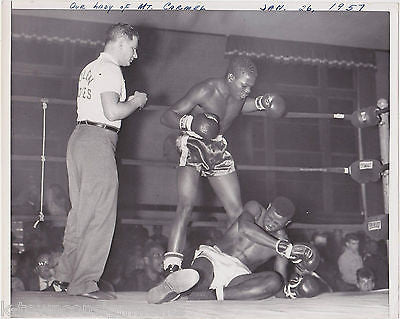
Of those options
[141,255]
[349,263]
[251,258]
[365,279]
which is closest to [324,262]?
[349,263]

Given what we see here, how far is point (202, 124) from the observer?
1.76 metres

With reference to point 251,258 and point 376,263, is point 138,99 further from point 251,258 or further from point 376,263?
point 376,263

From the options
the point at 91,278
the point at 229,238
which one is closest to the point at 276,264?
the point at 229,238

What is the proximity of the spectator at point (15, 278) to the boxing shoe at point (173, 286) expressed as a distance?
1.18ft

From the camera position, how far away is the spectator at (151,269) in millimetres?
2129

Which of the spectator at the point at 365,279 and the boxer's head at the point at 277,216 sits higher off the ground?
the boxer's head at the point at 277,216

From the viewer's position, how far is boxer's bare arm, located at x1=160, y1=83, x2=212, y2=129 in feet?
6.08

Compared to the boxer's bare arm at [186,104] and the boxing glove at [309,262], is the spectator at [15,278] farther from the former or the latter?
the boxing glove at [309,262]

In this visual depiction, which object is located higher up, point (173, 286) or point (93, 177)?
point (93, 177)

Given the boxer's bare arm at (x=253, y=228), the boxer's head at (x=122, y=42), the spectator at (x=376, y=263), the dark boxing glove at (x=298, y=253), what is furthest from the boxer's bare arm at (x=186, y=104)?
the spectator at (x=376, y=263)

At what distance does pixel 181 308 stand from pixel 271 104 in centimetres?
83

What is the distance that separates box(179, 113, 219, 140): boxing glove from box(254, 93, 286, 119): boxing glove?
0.84 feet

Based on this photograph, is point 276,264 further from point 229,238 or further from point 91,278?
point 91,278

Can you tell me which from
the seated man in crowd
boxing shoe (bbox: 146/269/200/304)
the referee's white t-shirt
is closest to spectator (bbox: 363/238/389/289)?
the seated man in crowd
